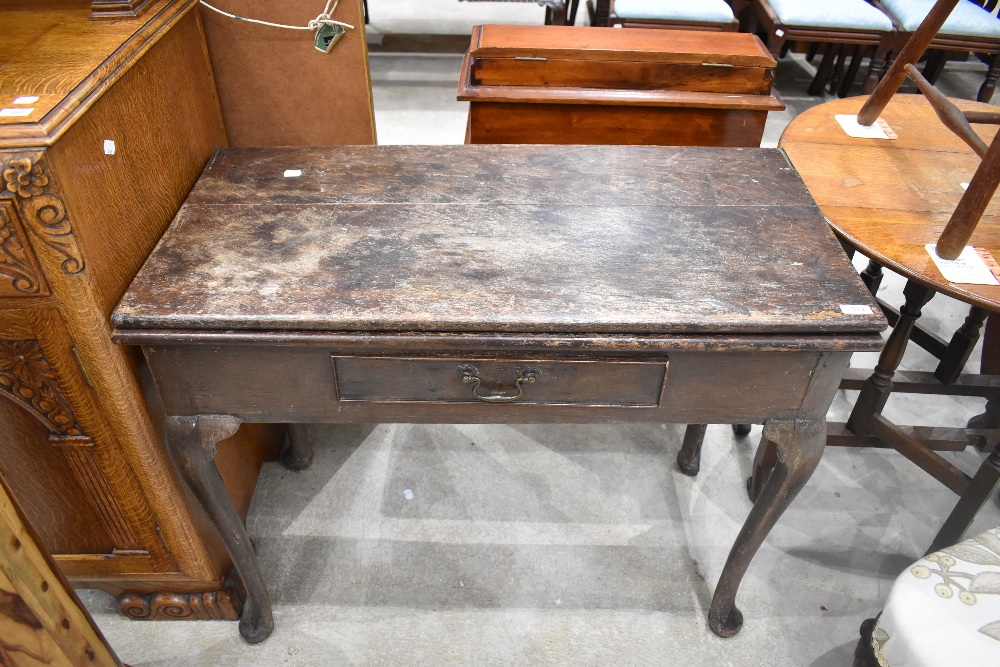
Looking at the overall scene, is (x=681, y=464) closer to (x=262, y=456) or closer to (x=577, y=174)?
(x=577, y=174)

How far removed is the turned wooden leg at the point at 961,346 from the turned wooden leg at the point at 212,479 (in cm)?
182

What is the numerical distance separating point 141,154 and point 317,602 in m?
1.05

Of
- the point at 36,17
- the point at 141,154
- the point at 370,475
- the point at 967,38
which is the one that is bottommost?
the point at 370,475

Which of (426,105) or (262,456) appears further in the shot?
(426,105)

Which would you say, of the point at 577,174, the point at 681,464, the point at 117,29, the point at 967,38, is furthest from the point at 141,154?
the point at 967,38

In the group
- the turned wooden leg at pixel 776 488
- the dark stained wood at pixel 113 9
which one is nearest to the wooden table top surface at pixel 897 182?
the turned wooden leg at pixel 776 488

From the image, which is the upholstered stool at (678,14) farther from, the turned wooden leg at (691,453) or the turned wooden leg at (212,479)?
the turned wooden leg at (212,479)

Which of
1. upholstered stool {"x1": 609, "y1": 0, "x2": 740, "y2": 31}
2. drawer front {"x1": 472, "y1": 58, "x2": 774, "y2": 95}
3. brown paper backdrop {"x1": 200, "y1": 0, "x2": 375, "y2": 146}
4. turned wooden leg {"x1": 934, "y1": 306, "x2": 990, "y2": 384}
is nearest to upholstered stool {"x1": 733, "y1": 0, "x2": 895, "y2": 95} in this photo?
upholstered stool {"x1": 609, "y1": 0, "x2": 740, "y2": 31}

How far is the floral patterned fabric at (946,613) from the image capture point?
1.08m

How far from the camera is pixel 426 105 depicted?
12.6 feet

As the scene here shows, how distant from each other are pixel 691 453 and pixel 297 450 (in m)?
1.08

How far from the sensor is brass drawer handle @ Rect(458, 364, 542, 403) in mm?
1120

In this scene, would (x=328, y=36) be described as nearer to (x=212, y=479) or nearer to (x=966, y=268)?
(x=212, y=479)

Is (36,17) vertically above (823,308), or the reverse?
(36,17)
